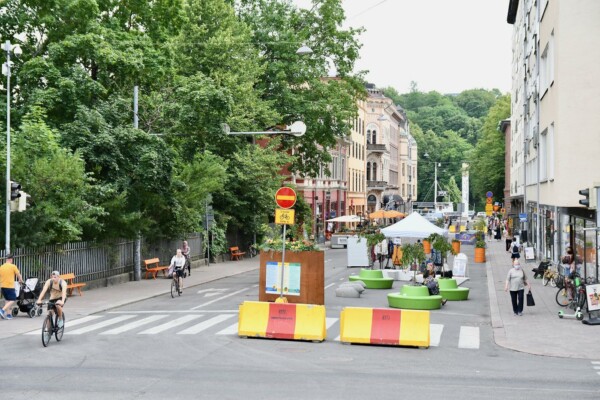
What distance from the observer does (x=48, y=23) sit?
3591cm

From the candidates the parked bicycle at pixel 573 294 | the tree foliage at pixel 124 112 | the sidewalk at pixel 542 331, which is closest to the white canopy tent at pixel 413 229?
the sidewalk at pixel 542 331

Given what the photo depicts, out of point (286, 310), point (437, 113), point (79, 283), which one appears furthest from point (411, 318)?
point (437, 113)

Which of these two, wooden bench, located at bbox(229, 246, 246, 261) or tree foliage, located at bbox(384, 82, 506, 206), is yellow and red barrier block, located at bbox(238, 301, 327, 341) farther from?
tree foliage, located at bbox(384, 82, 506, 206)

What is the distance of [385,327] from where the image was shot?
738 inches

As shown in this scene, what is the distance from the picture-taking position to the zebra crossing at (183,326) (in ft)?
66.2

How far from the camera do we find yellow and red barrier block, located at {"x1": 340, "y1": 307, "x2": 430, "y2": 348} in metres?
18.4

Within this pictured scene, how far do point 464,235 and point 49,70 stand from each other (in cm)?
4389

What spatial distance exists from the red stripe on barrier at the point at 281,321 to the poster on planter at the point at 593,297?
315 inches

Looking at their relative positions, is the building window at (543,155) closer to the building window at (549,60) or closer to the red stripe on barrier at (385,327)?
the building window at (549,60)

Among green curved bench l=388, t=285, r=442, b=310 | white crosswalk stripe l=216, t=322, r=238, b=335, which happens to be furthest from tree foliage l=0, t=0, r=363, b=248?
green curved bench l=388, t=285, r=442, b=310

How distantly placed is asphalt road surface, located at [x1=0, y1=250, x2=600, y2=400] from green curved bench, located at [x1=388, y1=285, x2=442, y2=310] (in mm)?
2923

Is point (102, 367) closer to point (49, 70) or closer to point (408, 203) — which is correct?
point (49, 70)

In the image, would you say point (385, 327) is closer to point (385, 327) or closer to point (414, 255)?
point (385, 327)

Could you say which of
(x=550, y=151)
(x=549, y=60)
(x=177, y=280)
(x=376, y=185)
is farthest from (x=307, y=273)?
(x=376, y=185)
